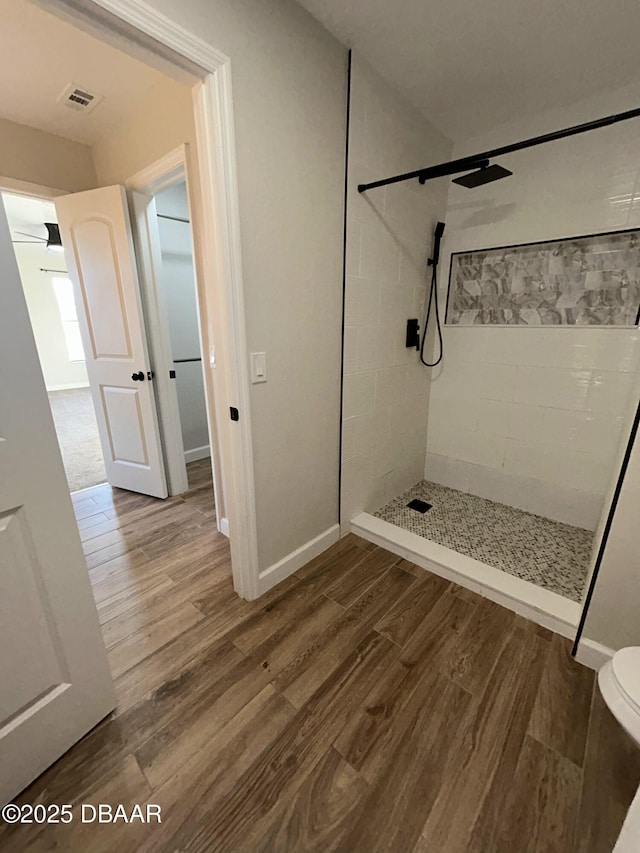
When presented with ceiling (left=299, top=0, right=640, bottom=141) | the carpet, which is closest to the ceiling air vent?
ceiling (left=299, top=0, right=640, bottom=141)

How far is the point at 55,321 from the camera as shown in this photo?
7051 mm

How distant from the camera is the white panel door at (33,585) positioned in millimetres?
867

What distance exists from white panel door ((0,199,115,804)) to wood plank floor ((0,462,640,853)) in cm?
14

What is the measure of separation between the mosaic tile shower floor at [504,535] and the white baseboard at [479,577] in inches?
4.1

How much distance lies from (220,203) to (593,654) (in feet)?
7.29

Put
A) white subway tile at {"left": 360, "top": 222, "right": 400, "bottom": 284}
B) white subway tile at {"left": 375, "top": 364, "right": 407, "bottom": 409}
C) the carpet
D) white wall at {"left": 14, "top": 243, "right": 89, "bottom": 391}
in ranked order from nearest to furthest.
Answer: white subway tile at {"left": 360, "top": 222, "right": 400, "bottom": 284}, white subway tile at {"left": 375, "top": 364, "right": 407, "bottom": 409}, the carpet, white wall at {"left": 14, "top": 243, "right": 89, "bottom": 391}

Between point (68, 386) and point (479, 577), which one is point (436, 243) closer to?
point (479, 577)

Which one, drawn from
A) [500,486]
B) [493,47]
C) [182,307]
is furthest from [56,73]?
[500,486]

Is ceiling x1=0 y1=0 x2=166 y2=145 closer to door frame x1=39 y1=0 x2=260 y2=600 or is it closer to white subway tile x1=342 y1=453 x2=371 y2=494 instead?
door frame x1=39 y1=0 x2=260 y2=600

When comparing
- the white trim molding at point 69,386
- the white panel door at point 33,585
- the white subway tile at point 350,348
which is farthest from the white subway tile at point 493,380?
the white trim molding at point 69,386

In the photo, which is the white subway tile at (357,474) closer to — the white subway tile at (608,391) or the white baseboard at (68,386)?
the white subway tile at (608,391)

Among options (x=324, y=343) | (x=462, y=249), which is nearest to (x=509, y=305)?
(x=462, y=249)

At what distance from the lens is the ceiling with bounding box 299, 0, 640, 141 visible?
4.32 feet

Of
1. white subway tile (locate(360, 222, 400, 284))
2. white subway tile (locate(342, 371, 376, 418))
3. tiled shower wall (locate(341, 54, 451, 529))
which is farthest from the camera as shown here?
white subway tile (locate(342, 371, 376, 418))
